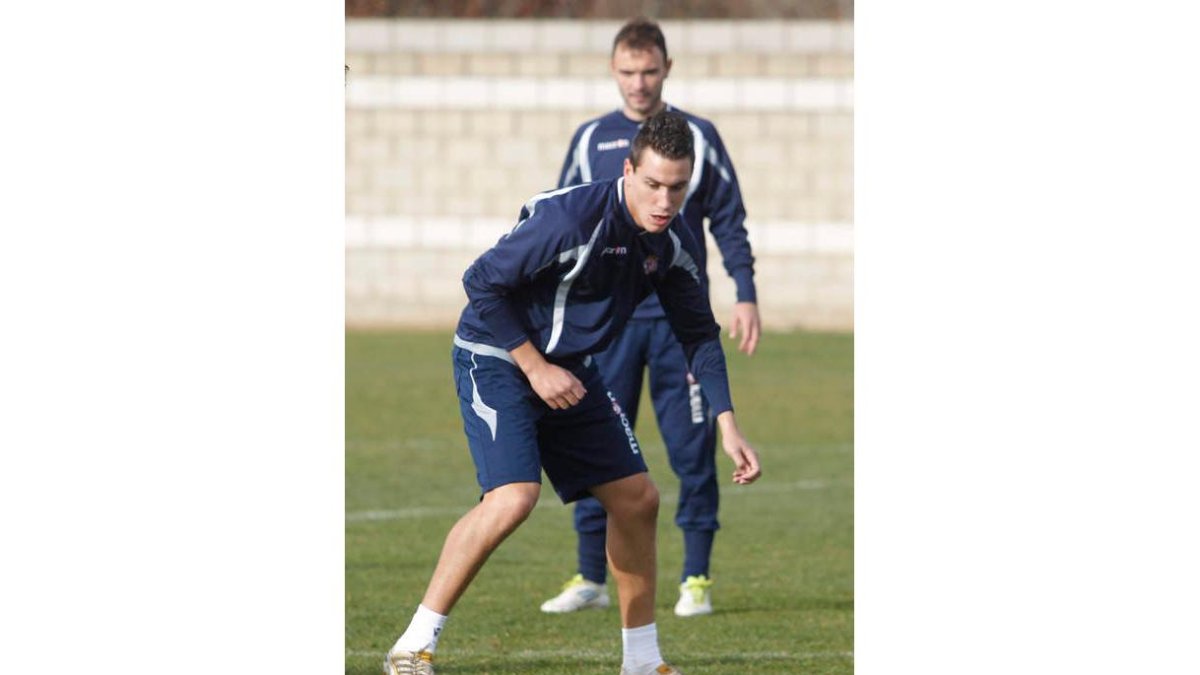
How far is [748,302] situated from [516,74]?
17.3m

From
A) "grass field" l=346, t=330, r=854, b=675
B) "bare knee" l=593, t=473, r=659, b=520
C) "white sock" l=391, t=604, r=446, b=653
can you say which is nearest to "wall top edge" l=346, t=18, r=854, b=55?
"grass field" l=346, t=330, r=854, b=675

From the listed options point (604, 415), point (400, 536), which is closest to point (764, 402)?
point (400, 536)

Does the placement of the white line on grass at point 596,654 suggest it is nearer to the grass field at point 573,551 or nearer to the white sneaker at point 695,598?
the grass field at point 573,551

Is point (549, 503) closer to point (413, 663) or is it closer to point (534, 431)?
point (534, 431)

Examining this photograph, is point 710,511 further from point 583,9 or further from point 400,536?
point 583,9

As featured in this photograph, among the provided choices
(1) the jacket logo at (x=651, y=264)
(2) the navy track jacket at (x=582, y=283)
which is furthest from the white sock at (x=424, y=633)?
(1) the jacket logo at (x=651, y=264)

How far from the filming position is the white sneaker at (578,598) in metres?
8.24

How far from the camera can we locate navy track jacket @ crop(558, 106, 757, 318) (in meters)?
8.28

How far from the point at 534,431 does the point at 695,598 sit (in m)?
2.24

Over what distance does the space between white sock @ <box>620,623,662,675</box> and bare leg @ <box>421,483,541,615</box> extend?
0.66 m

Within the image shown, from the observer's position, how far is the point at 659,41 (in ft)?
26.1

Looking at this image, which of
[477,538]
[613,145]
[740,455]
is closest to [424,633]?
[477,538]

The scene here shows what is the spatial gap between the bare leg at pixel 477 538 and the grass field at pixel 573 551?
703mm
